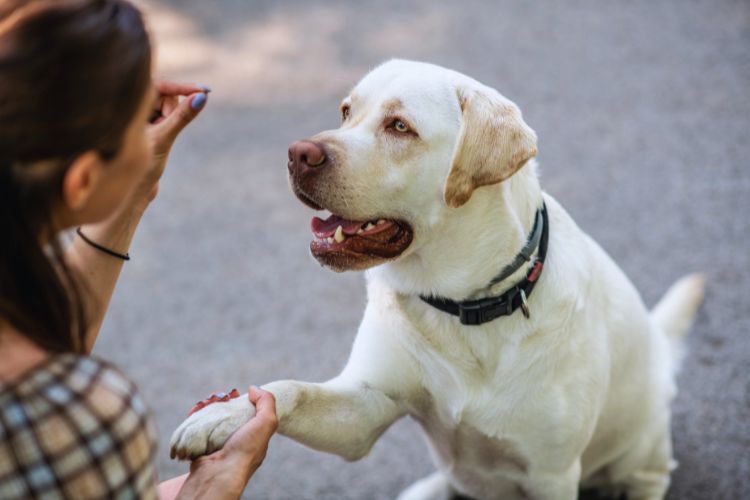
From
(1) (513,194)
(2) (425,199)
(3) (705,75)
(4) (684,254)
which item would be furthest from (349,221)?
(3) (705,75)

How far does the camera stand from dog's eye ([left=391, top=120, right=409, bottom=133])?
6.35 ft

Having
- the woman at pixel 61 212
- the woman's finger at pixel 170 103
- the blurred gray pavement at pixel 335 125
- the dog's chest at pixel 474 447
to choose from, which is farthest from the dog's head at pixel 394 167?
the blurred gray pavement at pixel 335 125

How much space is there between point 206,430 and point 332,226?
1.83 feet

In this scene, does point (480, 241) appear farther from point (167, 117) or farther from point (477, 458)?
point (167, 117)

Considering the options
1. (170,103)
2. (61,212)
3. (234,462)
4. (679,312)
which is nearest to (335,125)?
(679,312)

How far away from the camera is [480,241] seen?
1.96 metres

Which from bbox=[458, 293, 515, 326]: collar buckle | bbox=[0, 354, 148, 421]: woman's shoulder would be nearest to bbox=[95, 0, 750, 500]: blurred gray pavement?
bbox=[458, 293, 515, 326]: collar buckle

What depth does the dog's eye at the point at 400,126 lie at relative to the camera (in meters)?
1.94

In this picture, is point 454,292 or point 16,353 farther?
point 454,292

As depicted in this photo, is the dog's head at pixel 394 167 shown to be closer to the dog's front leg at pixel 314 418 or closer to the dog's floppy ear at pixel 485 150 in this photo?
the dog's floppy ear at pixel 485 150

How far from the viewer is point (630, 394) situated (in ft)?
7.59

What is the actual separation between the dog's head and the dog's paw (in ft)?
1.31

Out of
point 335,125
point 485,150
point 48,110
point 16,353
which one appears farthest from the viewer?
point 335,125

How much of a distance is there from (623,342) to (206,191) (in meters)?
2.56
